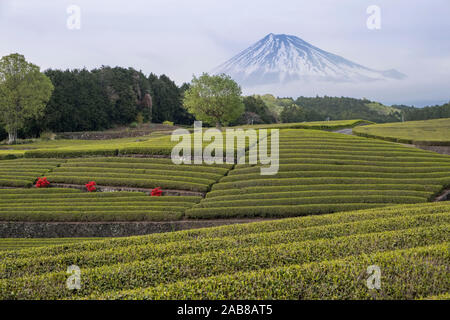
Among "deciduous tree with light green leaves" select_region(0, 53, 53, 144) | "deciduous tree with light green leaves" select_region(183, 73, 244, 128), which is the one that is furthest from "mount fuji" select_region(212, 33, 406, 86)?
"deciduous tree with light green leaves" select_region(0, 53, 53, 144)

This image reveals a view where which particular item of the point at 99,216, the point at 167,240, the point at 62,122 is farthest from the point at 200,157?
the point at 62,122

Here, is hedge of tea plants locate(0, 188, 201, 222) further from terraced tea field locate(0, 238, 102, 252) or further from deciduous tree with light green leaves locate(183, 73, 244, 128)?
deciduous tree with light green leaves locate(183, 73, 244, 128)

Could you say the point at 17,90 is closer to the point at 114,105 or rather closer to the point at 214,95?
the point at 114,105

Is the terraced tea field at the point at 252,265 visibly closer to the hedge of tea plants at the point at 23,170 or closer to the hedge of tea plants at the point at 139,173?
the hedge of tea plants at the point at 139,173

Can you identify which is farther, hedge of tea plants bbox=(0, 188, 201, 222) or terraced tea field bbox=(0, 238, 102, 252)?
A: hedge of tea plants bbox=(0, 188, 201, 222)

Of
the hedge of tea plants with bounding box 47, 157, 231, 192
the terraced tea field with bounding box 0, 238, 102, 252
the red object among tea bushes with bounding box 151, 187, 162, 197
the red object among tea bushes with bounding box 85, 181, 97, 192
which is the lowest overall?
the terraced tea field with bounding box 0, 238, 102, 252

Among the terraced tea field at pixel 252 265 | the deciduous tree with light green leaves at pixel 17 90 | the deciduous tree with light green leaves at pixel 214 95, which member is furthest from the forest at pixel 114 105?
the terraced tea field at pixel 252 265

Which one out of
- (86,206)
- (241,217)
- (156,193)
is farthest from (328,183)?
(86,206)
